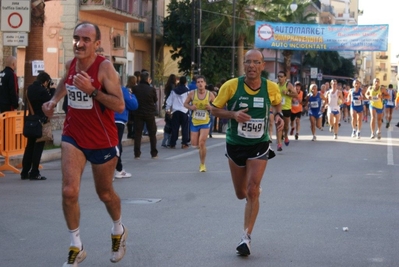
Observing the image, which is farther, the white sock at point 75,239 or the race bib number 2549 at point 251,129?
the race bib number 2549 at point 251,129

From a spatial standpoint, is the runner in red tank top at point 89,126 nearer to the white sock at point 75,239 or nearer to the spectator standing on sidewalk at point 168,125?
the white sock at point 75,239

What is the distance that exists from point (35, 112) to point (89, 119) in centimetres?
753

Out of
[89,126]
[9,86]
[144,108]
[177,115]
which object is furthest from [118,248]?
[177,115]

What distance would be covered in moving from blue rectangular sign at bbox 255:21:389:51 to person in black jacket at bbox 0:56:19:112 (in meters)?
27.1

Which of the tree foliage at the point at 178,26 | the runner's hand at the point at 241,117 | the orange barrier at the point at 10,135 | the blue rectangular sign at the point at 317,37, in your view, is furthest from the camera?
the tree foliage at the point at 178,26

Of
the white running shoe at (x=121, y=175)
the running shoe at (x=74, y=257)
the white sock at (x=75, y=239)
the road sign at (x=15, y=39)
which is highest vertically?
the road sign at (x=15, y=39)

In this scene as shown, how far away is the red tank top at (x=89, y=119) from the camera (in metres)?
6.92

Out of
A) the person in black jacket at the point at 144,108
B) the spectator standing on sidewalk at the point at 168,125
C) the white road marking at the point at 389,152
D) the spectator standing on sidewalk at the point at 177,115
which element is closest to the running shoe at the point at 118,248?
the person in black jacket at the point at 144,108

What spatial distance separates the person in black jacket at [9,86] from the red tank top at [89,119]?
1062cm

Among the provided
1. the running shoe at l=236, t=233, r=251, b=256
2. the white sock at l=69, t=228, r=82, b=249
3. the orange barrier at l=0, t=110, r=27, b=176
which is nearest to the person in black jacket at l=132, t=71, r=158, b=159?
the orange barrier at l=0, t=110, r=27, b=176

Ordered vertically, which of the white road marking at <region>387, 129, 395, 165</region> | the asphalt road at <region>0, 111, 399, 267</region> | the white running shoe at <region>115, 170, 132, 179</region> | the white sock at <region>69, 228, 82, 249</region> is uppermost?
the white sock at <region>69, 228, 82, 249</region>

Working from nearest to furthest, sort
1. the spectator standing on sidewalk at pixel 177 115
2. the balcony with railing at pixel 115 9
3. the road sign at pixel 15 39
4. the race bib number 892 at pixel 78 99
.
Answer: the race bib number 892 at pixel 78 99 → the road sign at pixel 15 39 → the spectator standing on sidewalk at pixel 177 115 → the balcony with railing at pixel 115 9

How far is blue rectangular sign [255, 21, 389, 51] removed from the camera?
141 feet

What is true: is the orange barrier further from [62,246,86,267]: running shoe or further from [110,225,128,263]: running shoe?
[62,246,86,267]: running shoe
